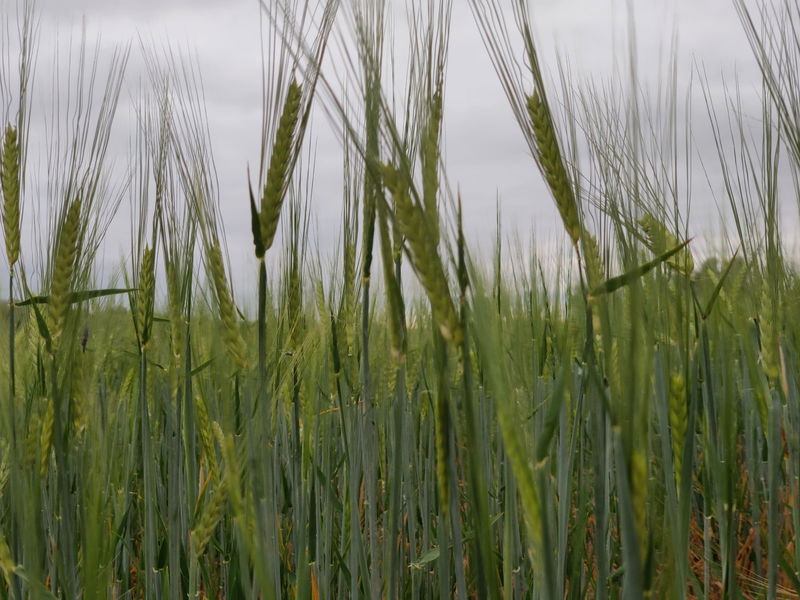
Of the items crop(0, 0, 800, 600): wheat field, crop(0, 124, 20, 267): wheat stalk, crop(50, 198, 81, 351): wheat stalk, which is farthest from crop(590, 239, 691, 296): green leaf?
crop(0, 124, 20, 267): wheat stalk

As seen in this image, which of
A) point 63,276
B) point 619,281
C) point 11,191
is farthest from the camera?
point 11,191

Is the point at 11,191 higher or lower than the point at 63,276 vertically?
higher

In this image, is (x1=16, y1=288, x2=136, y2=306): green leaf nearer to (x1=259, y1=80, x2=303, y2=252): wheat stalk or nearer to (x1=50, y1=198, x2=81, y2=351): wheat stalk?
(x1=50, y1=198, x2=81, y2=351): wheat stalk

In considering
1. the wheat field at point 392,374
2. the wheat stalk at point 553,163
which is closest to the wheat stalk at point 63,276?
the wheat field at point 392,374

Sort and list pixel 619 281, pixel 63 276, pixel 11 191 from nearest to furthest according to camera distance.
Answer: pixel 619 281 → pixel 63 276 → pixel 11 191

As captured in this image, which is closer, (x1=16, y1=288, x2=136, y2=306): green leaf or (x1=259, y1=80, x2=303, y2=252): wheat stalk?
(x1=259, y1=80, x2=303, y2=252): wheat stalk

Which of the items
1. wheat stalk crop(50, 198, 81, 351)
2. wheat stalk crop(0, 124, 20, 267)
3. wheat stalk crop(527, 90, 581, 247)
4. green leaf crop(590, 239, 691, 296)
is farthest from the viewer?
wheat stalk crop(0, 124, 20, 267)

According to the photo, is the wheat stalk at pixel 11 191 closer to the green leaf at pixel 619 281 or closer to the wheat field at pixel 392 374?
the wheat field at pixel 392 374

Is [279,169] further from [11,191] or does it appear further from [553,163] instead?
[11,191]

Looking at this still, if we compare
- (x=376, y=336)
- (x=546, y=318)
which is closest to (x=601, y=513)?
(x=376, y=336)

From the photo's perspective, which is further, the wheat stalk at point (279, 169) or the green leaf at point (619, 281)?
the wheat stalk at point (279, 169)

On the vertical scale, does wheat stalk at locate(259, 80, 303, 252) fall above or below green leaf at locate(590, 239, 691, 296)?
above

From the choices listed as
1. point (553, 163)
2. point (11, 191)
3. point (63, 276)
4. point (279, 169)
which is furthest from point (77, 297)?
point (553, 163)

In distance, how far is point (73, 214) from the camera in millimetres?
1166
